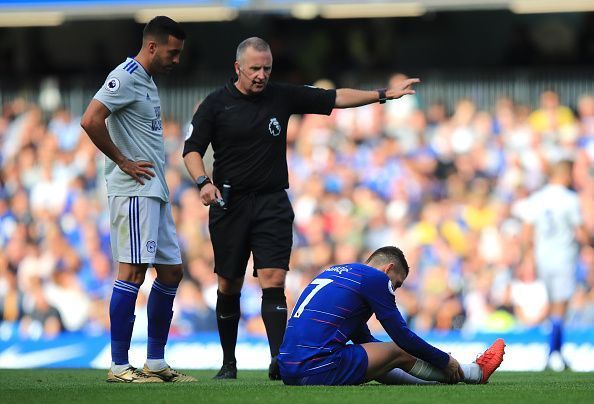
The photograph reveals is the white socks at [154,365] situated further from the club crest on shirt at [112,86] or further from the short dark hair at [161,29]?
the short dark hair at [161,29]

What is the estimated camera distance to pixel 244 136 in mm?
9000

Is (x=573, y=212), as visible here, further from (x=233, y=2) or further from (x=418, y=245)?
(x=233, y=2)

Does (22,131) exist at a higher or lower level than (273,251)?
higher

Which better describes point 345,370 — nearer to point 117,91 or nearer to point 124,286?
point 124,286

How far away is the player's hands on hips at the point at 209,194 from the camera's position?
8.44 m

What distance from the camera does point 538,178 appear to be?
1719cm

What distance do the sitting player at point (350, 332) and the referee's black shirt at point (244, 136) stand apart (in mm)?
1610

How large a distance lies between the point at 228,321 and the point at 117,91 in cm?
212

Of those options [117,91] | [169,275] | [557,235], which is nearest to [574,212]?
[557,235]

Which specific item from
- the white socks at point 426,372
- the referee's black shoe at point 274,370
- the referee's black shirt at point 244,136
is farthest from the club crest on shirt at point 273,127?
the white socks at point 426,372

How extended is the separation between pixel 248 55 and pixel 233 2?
9.06 metres

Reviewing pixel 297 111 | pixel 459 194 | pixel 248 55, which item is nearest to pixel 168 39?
pixel 248 55

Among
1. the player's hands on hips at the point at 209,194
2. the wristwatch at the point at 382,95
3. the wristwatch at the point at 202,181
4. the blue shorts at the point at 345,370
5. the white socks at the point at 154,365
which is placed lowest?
the white socks at the point at 154,365

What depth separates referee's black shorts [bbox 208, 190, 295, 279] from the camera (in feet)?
29.2
